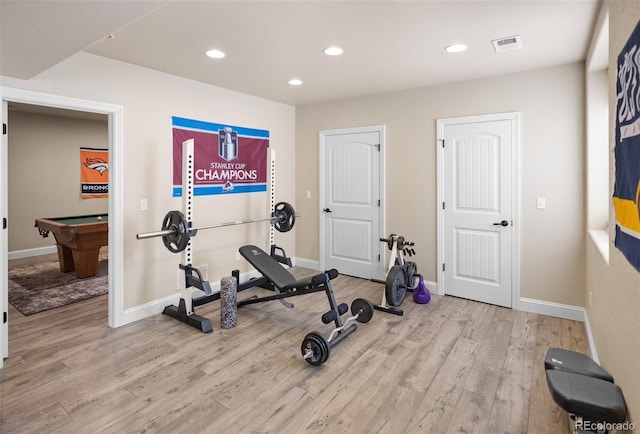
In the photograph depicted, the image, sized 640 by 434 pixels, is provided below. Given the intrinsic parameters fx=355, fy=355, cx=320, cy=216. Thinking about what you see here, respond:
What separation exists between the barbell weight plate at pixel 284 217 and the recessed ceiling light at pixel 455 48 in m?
2.49

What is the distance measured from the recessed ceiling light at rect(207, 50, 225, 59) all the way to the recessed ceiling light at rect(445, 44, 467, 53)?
1996mm

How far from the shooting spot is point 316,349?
8.78 feet

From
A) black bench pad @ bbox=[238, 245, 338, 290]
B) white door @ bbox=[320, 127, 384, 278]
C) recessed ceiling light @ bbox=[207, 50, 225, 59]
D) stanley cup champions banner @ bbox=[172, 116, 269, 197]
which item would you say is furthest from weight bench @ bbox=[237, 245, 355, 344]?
recessed ceiling light @ bbox=[207, 50, 225, 59]

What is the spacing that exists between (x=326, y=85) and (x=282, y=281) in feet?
7.94

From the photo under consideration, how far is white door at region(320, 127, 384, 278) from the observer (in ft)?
16.0

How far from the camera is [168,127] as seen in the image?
3861mm

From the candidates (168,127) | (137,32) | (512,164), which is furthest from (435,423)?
(168,127)

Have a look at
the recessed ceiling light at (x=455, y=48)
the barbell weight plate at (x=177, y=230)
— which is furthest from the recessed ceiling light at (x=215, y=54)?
the recessed ceiling light at (x=455, y=48)

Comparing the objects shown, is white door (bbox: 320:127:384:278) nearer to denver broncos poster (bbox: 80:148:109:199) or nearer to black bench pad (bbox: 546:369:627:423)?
black bench pad (bbox: 546:369:627:423)

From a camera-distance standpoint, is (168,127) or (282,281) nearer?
(282,281)

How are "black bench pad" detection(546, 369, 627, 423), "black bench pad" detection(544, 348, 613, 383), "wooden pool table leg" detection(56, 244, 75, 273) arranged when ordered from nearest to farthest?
"black bench pad" detection(546, 369, 627, 423)
"black bench pad" detection(544, 348, 613, 383)
"wooden pool table leg" detection(56, 244, 75, 273)

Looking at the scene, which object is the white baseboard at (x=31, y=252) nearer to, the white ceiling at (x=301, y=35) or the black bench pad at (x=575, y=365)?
the white ceiling at (x=301, y=35)

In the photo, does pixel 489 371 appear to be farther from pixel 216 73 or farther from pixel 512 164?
pixel 216 73

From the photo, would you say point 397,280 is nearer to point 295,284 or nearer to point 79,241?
point 295,284
